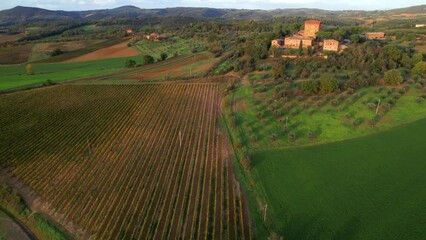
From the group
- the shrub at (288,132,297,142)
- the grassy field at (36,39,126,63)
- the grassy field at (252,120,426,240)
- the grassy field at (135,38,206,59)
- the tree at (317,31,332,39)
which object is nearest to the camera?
the grassy field at (252,120,426,240)

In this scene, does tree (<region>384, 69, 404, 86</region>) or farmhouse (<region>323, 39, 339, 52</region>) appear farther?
farmhouse (<region>323, 39, 339, 52</region>)

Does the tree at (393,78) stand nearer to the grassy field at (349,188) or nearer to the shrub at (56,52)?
the grassy field at (349,188)

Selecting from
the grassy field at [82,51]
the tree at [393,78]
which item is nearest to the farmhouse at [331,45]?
the tree at [393,78]

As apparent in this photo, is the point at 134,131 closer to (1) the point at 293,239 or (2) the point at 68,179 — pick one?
(2) the point at 68,179

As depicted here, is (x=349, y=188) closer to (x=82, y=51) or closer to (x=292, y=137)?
(x=292, y=137)

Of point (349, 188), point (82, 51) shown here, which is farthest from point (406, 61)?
point (82, 51)

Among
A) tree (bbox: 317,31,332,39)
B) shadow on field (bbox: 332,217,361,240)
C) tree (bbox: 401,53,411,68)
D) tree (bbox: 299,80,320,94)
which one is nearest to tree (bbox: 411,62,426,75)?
tree (bbox: 401,53,411,68)

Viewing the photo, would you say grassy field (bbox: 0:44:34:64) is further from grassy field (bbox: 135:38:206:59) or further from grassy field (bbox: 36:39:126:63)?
grassy field (bbox: 135:38:206:59)
